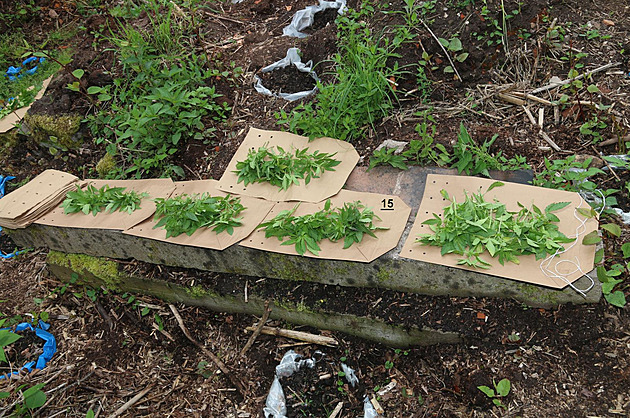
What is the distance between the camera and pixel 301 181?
2.99 metres

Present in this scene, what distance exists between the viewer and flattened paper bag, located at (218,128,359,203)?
2912mm

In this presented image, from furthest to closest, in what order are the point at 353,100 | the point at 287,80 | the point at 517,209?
the point at 287,80
the point at 353,100
the point at 517,209

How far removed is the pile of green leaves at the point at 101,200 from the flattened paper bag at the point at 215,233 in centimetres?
23

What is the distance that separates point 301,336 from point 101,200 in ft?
5.27

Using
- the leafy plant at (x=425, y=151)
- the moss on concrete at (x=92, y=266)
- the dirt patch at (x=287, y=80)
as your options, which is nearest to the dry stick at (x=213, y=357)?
the moss on concrete at (x=92, y=266)

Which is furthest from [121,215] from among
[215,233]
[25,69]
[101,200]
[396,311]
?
[25,69]

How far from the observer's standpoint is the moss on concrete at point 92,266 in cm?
323

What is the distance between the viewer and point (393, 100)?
340 centimetres

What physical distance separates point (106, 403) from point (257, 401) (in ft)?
2.83

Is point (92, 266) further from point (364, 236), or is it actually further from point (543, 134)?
point (543, 134)

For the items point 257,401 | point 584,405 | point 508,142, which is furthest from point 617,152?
point 257,401

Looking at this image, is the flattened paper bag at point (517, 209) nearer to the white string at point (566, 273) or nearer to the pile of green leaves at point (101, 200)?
the white string at point (566, 273)

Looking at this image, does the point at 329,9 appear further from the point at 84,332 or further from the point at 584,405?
the point at 584,405

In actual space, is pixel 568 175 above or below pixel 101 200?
below
